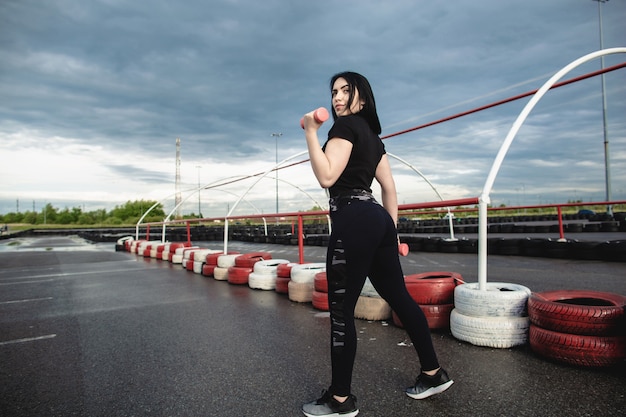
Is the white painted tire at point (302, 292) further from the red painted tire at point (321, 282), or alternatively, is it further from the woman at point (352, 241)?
the woman at point (352, 241)

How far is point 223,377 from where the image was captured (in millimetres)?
2518

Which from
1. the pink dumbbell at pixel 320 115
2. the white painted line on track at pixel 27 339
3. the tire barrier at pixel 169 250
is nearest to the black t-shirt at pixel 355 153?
the pink dumbbell at pixel 320 115

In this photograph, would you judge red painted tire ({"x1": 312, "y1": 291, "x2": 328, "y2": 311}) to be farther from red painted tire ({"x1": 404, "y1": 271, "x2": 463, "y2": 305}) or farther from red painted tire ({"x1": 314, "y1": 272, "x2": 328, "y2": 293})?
red painted tire ({"x1": 404, "y1": 271, "x2": 463, "y2": 305})

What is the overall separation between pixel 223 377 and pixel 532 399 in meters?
1.84

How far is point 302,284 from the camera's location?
4867 millimetres

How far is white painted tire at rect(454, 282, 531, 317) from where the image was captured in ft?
9.37

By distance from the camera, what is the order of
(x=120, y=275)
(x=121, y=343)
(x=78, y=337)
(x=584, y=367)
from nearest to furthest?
1. (x=584, y=367)
2. (x=121, y=343)
3. (x=78, y=337)
4. (x=120, y=275)

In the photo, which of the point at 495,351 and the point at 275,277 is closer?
the point at 495,351

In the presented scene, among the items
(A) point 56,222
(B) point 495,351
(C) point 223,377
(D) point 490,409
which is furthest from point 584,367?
(A) point 56,222

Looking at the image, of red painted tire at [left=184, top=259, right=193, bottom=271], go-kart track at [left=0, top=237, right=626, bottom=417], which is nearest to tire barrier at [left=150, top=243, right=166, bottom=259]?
red painted tire at [left=184, top=259, right=193, bottom=271]

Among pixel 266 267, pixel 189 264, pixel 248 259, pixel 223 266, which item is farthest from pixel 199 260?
pixel 266 267

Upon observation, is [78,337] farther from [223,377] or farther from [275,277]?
[275,277]

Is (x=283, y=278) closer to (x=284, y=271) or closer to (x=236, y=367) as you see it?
(x=284, y=271)

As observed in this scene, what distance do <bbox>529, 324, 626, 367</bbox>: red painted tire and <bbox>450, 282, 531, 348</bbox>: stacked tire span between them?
0.85ft
